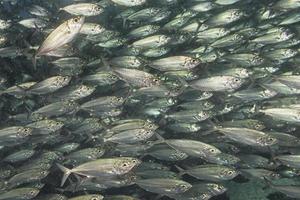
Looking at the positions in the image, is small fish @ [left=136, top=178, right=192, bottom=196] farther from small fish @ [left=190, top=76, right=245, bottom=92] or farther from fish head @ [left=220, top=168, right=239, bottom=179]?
small fish @ [left=190, top=76, right=245, bottom=92]

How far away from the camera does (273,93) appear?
7.66 meters

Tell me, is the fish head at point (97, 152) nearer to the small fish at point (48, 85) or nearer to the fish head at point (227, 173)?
the small fish at point (48, 85)

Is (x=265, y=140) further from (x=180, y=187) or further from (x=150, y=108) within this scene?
(x=150, y=108)

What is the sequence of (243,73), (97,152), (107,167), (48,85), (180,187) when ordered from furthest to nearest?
(243,73)
(48,85)
(97,152)
(180,187)
(107,167)

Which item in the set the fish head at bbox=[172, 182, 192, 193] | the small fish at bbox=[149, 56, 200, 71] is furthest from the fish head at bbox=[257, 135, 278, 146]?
the small fish at bbox=[149, 56, 200, 71]

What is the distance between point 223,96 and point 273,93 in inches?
37.4

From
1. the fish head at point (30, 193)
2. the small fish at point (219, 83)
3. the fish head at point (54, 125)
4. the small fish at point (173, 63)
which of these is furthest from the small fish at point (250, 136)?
the fish head at point (30, 193)

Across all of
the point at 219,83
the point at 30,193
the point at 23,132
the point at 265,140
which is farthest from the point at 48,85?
the point at 265,140

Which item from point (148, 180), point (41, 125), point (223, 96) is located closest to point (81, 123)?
point (41, 125)

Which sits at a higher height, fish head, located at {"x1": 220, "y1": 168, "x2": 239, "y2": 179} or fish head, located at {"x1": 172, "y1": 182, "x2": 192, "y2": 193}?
fish head, located at {"x1": 172, "y1": 182, "x2": 192, "y2": 193}

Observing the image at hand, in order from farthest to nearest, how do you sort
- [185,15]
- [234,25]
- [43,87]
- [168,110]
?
[234,25]
[185,15]
[168,110]
[43,87]

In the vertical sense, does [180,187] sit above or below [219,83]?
below

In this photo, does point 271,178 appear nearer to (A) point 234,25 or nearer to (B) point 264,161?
(B) point 264,161

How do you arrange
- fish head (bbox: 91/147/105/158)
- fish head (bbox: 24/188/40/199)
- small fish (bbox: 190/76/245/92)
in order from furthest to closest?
small fish (bbox: 190/76/245/92) → fish head (bbox: 91/147/105/158) → fish head (bbox: 24/188/40/199)
